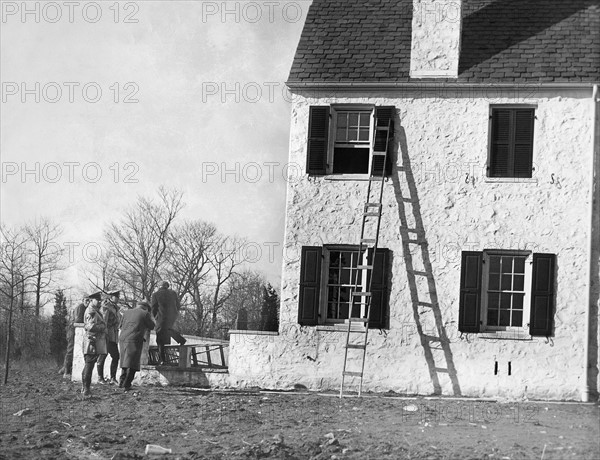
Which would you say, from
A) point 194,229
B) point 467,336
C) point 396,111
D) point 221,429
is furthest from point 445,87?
point 194,229

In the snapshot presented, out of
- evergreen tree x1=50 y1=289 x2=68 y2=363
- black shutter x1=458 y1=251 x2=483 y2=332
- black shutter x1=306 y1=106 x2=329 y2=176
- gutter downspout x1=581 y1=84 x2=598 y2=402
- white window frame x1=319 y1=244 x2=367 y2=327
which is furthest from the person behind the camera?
evergreen tree x1=50 y1=289 x2=68 y2=363

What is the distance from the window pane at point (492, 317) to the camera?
69.8ft

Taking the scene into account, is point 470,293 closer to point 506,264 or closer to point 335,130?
point 506,264

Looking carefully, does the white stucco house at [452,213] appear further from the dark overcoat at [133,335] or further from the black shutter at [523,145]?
the dark overcoat at [133,335]

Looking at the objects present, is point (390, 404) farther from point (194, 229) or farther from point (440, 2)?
point (194, 229)

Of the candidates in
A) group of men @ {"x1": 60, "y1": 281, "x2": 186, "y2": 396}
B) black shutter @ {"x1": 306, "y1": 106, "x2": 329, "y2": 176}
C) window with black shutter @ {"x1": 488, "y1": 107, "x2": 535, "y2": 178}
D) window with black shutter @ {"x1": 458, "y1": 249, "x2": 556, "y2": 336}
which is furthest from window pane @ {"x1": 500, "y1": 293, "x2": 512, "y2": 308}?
group of men @ {"x1": 60, "y1": 281, "x2": 186, "y2": 396}

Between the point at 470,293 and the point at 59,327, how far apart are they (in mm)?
32936

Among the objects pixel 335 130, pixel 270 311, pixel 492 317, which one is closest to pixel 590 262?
pixel 492 317

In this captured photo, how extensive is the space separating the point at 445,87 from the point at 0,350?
32.2 meters

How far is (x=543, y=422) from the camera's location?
1714 cm

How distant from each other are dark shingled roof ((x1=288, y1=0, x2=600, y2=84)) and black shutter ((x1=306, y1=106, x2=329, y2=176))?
0.70 m

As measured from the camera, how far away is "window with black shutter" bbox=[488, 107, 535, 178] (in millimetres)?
21391

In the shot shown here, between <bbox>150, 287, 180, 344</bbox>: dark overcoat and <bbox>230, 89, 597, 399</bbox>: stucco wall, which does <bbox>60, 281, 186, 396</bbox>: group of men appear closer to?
<bbox>150, 287, 180, 344</bbox>: dark overcoat

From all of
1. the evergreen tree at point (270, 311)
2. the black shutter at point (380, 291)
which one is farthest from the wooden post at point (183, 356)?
the evergreen tree at point (270, 311)
